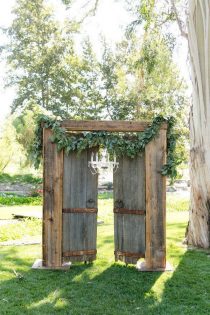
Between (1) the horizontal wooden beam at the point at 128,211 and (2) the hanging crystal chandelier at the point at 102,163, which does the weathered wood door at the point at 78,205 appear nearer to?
(2) the hanging crystal chandelier at the point at 102,163

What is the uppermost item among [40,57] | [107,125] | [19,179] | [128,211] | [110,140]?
[40,57]

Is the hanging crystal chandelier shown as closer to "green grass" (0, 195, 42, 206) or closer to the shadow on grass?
the shadow on grass

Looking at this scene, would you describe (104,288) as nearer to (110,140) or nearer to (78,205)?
(78,205)

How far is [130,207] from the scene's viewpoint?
573cm

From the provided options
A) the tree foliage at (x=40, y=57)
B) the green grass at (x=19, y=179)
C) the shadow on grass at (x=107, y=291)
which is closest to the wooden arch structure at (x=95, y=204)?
the shadow on grass at (x=107, y=291)

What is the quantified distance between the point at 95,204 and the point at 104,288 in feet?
4.26

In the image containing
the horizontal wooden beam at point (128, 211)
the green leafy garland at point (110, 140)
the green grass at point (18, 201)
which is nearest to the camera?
the green leafy garland at point (110, 140)

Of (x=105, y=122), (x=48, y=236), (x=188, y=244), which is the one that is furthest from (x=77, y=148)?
(x=188, y=244)

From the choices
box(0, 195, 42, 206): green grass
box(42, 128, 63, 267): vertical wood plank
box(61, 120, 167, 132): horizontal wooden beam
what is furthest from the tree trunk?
box(0, 195, 42, 206): green grass

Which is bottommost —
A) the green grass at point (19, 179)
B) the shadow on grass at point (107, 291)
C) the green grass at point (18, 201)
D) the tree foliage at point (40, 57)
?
the shadow on grass at point (107, 291)

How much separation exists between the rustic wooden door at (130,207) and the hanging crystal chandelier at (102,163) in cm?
14

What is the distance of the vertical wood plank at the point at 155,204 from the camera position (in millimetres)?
5598

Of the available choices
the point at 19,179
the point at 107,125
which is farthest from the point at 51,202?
the point at 19,179

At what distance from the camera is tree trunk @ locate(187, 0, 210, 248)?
6.95 metres
